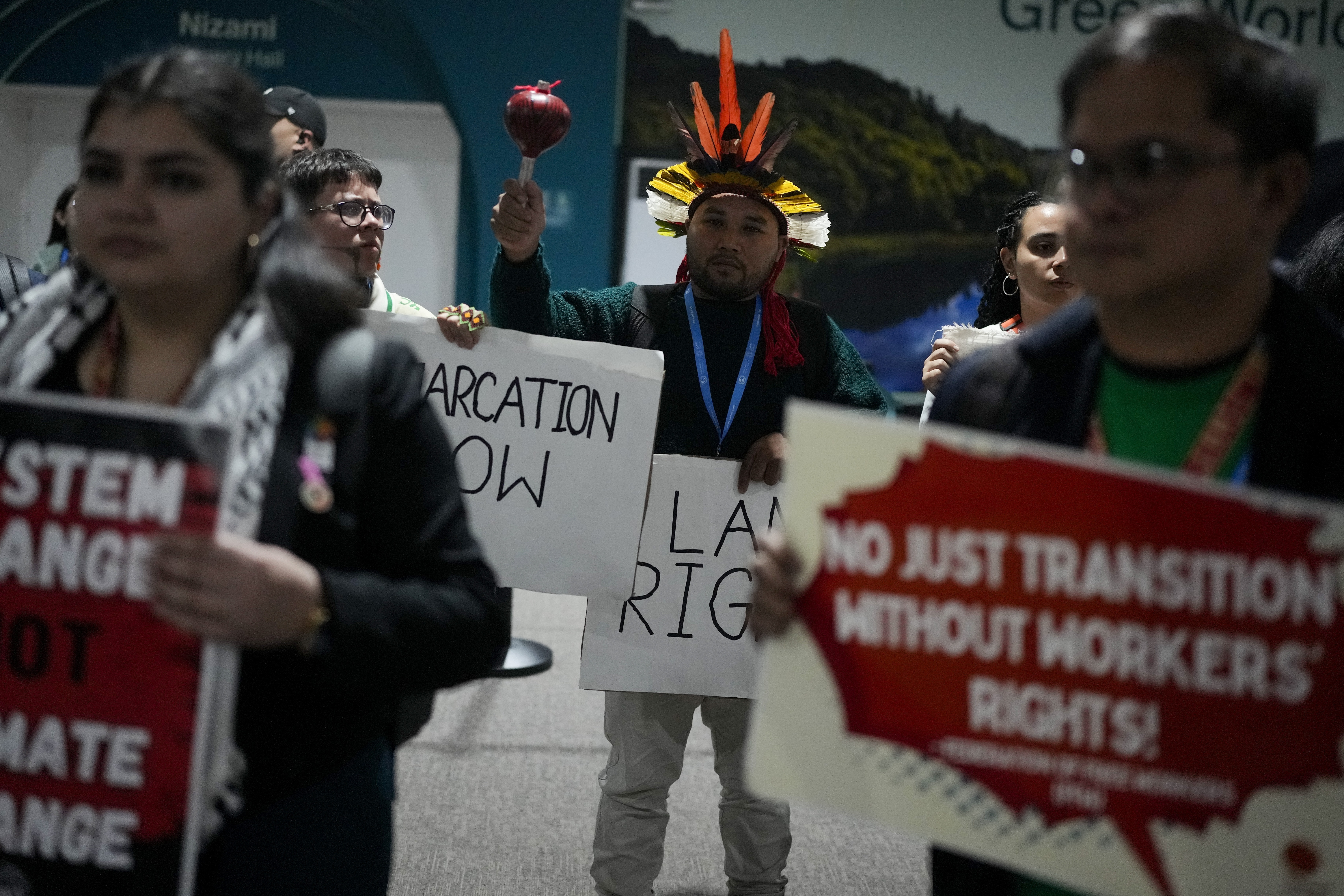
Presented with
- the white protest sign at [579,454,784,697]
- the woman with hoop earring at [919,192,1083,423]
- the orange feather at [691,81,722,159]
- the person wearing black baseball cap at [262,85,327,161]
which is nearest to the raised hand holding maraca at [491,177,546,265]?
the orange feather at [691,81,722,159]

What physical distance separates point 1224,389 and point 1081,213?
235mm

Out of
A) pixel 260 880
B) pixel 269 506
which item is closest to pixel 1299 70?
pixel 269 506

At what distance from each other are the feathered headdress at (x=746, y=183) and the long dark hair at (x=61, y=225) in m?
1.91

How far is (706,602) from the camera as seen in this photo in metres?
2.87

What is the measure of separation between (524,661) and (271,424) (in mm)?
3808

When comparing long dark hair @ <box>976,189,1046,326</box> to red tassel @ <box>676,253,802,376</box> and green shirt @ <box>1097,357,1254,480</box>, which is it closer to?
red tassel @ <box>676,253,802,376</box>

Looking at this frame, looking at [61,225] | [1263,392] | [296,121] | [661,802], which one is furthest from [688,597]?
[61,225]

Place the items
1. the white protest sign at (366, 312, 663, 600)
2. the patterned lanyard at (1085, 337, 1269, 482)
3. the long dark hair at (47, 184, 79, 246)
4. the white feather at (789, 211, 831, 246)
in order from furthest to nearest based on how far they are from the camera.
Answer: the long dark hair at (47, 184, 79, 246)
the white feather at (789, 211, 831, 246)
the white protest sign at (366, 312, 663, 600)
the patterned lanyard at (1085, 337, 1269, 482)

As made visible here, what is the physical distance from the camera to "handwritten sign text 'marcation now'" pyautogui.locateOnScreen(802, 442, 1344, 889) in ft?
3.71

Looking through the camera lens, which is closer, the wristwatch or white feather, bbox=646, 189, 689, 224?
the wristwatch

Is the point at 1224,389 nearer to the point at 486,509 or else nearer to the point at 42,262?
the point at 486,509

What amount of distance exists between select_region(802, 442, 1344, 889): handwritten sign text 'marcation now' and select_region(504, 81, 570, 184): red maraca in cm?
140

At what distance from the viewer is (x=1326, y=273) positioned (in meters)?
2.16

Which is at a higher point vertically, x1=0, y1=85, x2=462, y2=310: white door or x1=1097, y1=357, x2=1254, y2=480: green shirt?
x1=0, y1=85, x2=462, y2=310: white door
